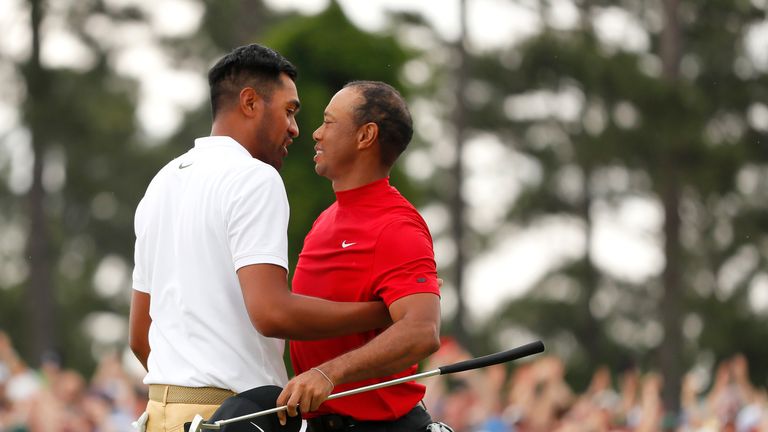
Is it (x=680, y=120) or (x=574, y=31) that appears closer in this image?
(x=680, y=120)

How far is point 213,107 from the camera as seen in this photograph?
165 inches

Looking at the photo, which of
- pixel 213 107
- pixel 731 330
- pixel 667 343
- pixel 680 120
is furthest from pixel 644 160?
pixel 213 107

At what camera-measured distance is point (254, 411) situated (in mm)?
3676

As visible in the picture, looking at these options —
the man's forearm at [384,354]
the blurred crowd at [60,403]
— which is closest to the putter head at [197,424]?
the man's forearm at [384,354]

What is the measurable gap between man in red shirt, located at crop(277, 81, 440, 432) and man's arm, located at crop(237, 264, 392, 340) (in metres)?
0.09

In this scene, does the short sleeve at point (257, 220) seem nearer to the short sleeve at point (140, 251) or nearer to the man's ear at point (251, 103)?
the man's ear at point (251, 103)

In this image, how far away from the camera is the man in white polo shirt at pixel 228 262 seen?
367 centimetres

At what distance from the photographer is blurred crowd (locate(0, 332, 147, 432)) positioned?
1234cm

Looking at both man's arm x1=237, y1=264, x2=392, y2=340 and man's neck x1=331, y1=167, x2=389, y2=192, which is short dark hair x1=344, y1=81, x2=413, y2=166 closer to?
man's neck x1=331, y1=167, x2=389, y2=192

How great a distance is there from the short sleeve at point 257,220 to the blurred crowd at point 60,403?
8.43m

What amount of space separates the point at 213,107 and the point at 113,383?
12381 millimetres

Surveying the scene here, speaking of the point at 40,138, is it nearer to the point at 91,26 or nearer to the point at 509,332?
the point at 91,26

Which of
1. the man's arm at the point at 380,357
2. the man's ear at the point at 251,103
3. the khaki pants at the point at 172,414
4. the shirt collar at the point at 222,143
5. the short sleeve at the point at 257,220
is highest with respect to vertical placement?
the man's ear at the point at 251,103

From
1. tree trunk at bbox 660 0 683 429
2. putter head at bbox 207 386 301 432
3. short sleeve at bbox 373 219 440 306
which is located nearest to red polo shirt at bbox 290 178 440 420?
short sleeve at bbox 373 219 440 306
